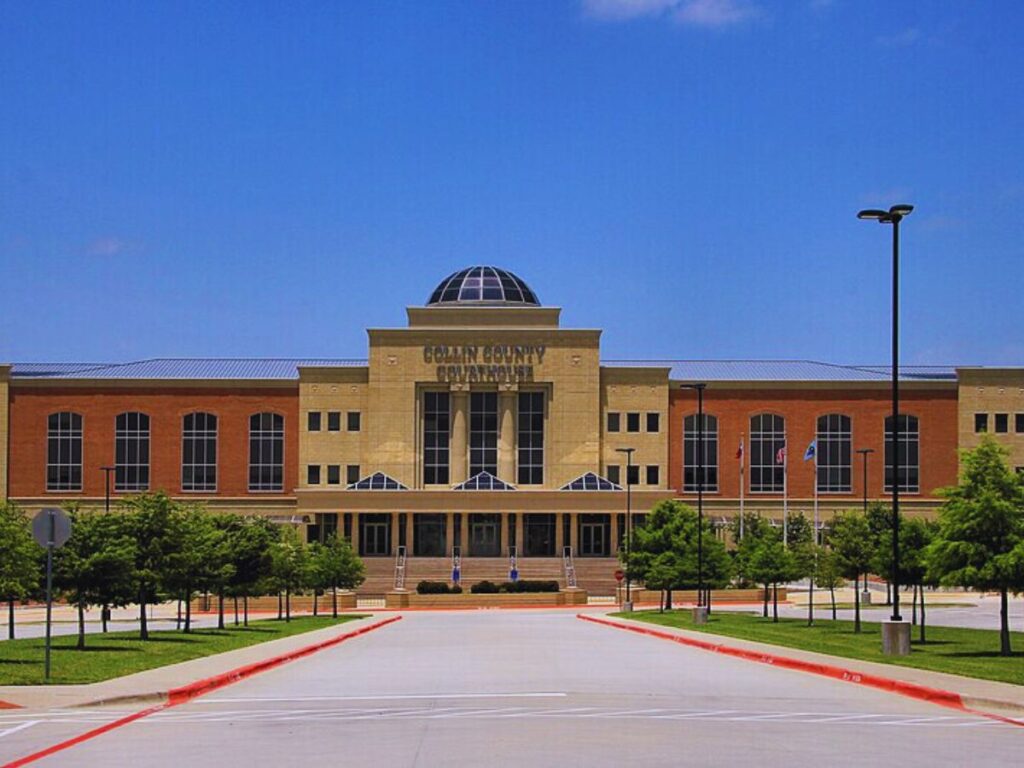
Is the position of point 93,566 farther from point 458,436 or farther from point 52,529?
point 458,436

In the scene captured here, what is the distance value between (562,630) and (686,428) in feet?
197

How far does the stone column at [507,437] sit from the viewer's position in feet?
345

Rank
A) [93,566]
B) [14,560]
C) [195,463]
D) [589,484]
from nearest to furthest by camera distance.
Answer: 1. [14,560]
2. [93,566]
3. [589,484]
4. [195,463]

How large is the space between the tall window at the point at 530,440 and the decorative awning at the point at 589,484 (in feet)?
13.0

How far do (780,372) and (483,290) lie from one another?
23.9 meters

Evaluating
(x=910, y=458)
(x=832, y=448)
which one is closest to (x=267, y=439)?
(x=832, y=448)

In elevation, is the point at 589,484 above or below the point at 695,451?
below

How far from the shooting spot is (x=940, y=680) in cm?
2267

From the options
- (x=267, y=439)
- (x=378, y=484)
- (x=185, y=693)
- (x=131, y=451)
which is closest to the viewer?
(x=185, y=693)

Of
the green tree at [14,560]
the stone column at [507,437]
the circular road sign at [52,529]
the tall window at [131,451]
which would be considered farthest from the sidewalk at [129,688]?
the tall window at [131,451]

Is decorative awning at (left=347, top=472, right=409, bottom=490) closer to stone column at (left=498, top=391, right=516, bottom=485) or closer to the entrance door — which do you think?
the entrance door

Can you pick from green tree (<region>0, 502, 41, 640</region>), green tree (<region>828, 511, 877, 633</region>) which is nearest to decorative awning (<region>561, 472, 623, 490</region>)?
green tree (<region>828, 511, 877, 633</region>)

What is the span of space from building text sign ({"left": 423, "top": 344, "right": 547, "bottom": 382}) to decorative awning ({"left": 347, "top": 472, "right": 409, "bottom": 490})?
7.97 metres

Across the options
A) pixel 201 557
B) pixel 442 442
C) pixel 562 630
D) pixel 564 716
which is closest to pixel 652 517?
pixel 562 630
